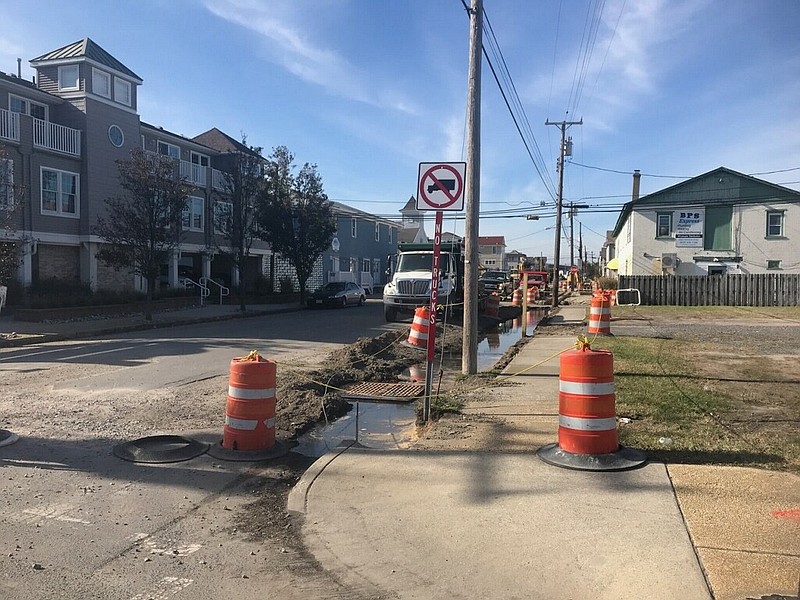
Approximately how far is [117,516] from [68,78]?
26.8 meters

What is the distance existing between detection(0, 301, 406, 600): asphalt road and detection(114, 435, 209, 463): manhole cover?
0.11 m

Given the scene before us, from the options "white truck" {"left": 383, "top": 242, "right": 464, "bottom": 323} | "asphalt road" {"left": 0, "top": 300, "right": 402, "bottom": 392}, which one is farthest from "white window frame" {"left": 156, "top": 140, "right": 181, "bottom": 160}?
"white truck" {"left": 383, "top": 242, "right": 464, "bottom": 323}

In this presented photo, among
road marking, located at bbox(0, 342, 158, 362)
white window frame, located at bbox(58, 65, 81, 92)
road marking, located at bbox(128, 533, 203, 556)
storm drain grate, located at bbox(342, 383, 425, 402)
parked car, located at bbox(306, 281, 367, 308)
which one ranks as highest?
white window frame, located at bbox(58, 65, 81, 92)

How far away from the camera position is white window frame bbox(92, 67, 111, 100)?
26.5 metres

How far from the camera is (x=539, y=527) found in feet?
14.2

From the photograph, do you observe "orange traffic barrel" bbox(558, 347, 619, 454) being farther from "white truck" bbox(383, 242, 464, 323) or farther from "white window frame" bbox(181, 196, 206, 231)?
A: "white window frame" bbox(181, 196, 206, 231)

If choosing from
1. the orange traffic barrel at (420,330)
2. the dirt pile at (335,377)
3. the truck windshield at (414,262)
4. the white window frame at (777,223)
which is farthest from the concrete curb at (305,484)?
the white window frame at (777,223)

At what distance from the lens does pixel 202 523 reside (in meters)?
4.64

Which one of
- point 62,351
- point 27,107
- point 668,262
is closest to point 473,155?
point 62,351

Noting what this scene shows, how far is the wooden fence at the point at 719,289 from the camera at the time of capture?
3294 centimetres

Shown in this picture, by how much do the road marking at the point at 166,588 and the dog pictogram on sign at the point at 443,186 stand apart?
486cm

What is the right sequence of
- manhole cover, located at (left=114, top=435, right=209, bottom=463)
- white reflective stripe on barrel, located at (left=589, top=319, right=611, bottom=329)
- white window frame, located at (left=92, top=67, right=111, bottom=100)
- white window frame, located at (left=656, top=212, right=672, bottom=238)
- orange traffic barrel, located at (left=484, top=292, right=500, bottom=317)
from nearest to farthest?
manhole cover, located at (left=114, top=435, right=209, bottom=463)
white reflective stripe on barrel, located at (left=589, top=319, right=611, bottom=329)
orange traffic barrel, located at (left=484, top=292, right=500, bottom=317)
white window frame, located at (left=92, top=67, right=111, bottom=100)
white window frame, located at (left=656, top=212, right=672, bottom=238)

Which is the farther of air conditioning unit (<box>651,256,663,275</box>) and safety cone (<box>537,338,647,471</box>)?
air conditioning unit (<box>651,256,663,275</box>)

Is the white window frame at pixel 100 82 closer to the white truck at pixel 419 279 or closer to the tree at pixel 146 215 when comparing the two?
the tree at pixel 146 215
